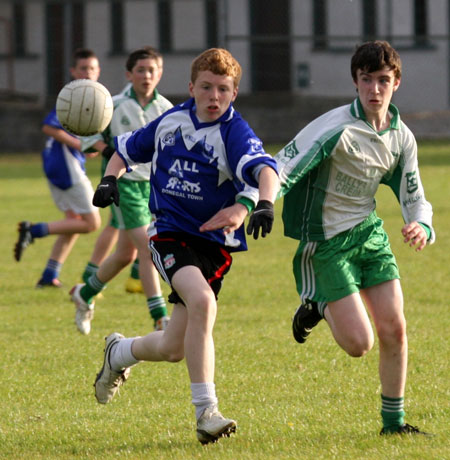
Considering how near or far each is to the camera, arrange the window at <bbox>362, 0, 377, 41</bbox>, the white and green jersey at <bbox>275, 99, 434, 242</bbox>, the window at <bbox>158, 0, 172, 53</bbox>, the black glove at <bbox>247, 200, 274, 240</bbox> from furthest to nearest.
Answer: the window at <bbox>158, 0, 172, 53</bbox> < the window at <bbox>362, 0, 377, 41</bbox> < the white and green jersey at <bbox>275, 99, 434, 242</bbox> < the black glove at <bbox>247, 200, 274, 240</bbox>

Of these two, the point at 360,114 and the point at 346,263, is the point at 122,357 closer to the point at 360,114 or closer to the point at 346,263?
the point at 346,263

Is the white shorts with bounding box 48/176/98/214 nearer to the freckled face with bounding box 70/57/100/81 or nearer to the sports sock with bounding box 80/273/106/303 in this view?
the freckled face with bounding box 70/57/100/81

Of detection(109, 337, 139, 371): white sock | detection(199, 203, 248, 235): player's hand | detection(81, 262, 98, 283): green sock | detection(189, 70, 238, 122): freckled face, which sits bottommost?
detection(81, 262, 98, 283): green sock

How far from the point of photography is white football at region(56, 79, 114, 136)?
6.69 meters

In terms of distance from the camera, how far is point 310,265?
17.6ft

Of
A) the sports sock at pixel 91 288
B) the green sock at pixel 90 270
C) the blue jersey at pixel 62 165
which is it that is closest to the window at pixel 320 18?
the blue jersey at pixel 62 165

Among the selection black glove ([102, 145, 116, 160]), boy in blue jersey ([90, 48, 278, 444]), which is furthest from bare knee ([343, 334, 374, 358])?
black glove ([102, 145, 116, 160])

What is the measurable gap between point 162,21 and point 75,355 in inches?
959

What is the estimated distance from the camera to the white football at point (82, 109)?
6.69 m

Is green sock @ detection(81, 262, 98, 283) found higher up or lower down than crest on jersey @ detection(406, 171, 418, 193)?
lower down

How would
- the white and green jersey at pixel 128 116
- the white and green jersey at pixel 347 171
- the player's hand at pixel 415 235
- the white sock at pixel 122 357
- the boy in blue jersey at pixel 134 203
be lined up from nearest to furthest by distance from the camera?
the player's hand at pixel 415 235 → the white and green jersey at pixel 347 171 → the white sock at pixel 122 357 → the boy in blue jersey at pixel 134 203 → the white and green jersey at pixel 128 116

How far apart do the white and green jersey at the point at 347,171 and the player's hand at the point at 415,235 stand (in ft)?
0.45

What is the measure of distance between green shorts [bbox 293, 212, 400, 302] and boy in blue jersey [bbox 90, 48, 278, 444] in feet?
1.21

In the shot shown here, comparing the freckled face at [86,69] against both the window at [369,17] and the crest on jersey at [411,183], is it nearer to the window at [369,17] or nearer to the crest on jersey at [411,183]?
the crest on jersey at [411,183]
